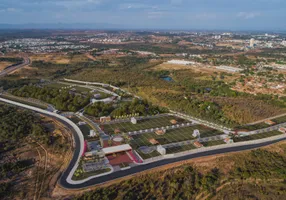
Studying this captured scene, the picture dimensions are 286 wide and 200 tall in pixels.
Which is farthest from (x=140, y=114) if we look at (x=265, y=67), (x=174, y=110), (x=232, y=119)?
(x=265, y=67)

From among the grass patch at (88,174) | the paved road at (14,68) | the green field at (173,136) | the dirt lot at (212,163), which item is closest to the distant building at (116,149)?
the green field at (173,136)

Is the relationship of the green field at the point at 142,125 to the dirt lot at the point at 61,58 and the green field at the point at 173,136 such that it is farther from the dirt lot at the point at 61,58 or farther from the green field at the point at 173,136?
the dirt lot at the point at 61,58

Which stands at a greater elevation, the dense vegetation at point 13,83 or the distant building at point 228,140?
the dense vegetation at point 13,83

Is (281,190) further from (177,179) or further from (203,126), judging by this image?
(203,126)

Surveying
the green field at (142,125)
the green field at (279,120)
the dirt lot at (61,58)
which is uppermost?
the dirt lot at (61,58)

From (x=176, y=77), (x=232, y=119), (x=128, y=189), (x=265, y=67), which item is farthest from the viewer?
(x=265, y=67)
